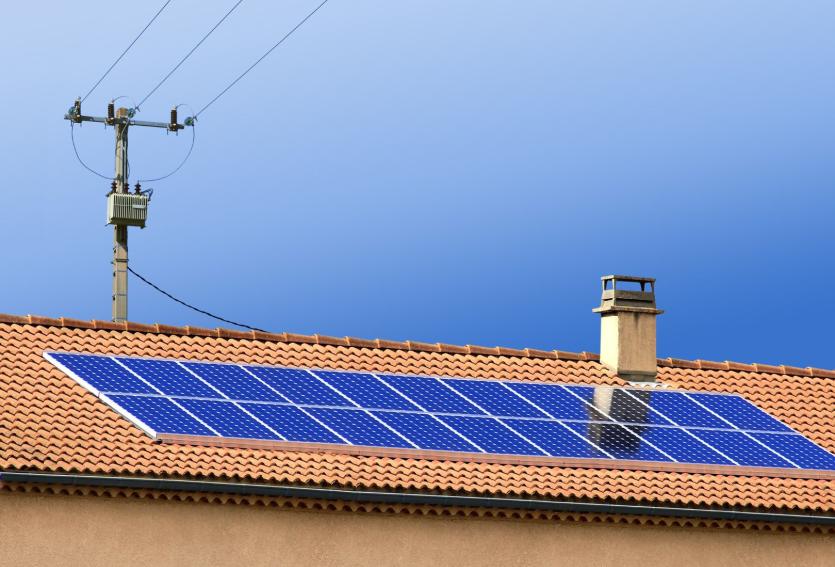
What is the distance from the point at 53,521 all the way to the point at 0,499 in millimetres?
803

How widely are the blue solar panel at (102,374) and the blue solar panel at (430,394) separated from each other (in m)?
4.60

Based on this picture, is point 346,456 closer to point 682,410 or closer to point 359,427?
→ point 359,427

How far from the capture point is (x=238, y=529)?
2366 cm

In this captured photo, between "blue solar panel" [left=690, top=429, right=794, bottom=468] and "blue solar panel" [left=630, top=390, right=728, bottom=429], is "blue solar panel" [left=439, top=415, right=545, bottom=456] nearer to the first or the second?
"blue solar panel" [left=690, top=429, right=794, bottom=468]

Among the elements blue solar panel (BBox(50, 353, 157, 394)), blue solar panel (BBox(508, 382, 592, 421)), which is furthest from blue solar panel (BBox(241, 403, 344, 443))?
blue solar panel (BBox(508, 382, 592, 421))

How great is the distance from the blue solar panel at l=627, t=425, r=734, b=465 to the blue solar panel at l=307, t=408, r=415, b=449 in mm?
4761

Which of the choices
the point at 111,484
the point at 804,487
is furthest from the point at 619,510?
the point at 111,484

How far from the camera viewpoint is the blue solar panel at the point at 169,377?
2669 cm

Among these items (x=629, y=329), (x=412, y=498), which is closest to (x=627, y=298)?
(x=629, y=329)

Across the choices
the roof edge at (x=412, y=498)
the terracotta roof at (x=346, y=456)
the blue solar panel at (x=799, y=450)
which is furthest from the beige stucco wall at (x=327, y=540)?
the blue solar panel at (x=799, y=450)

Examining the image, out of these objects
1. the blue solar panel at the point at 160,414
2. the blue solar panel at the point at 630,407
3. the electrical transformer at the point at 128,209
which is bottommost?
the blue solar panel at the point at 160,414

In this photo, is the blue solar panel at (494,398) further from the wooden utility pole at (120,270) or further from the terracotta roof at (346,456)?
the wooden utility pole at (120,270)

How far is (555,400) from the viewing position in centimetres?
2945

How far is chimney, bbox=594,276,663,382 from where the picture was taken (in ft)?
105
